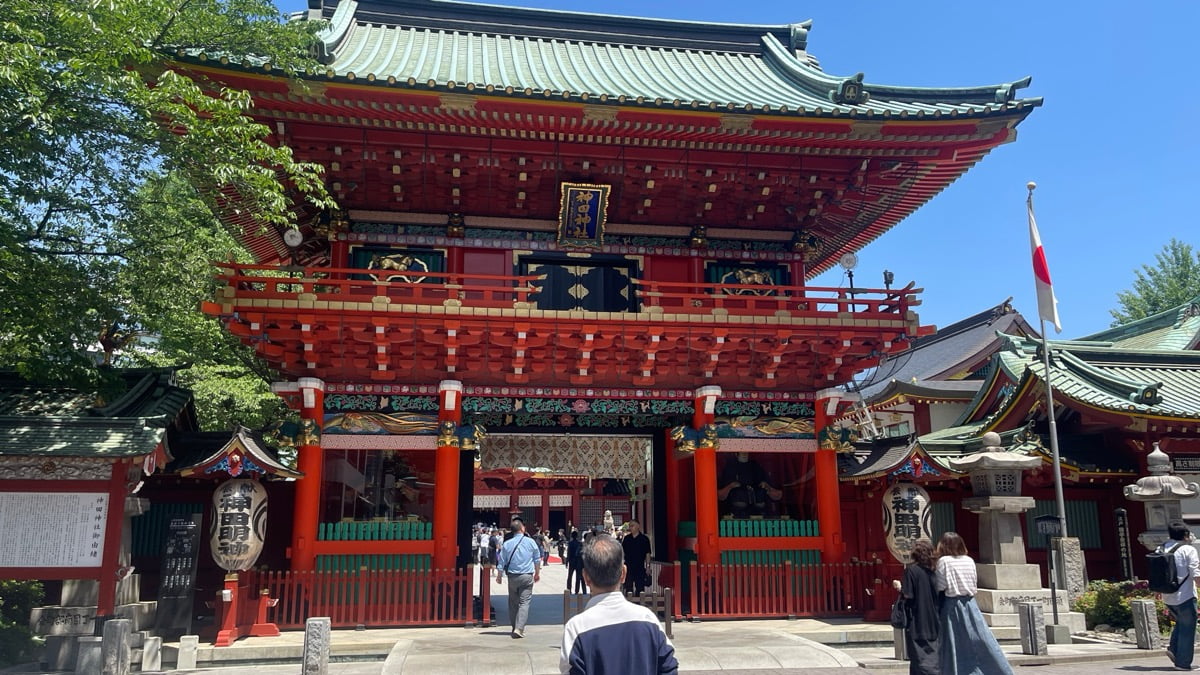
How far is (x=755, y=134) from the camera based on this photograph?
1407 cm

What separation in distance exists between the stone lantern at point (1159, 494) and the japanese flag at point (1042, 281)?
3066mm

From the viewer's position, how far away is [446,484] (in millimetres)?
14289

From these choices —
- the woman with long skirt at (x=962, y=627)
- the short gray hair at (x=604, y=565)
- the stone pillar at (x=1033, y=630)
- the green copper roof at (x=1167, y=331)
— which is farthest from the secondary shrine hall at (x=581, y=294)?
the green copper roof at (x=1167, y=331)

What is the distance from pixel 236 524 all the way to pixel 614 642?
10.1 meters

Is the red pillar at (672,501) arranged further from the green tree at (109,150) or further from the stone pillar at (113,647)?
the stone pillar at (113,647)

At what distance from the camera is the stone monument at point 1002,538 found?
1321 centimetres

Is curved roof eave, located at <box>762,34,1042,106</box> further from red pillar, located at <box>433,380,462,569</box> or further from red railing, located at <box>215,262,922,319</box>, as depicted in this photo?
red pillar, located at <box>433,380,462,569</box>

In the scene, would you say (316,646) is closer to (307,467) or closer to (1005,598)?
(307,467)

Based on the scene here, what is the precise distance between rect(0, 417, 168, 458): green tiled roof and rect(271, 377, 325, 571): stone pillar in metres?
2.75

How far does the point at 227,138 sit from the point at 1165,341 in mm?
24547

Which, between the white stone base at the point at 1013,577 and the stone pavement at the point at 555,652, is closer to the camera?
the stone pavement at the point at 555,652

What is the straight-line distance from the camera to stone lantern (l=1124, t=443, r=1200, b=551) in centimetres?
1334

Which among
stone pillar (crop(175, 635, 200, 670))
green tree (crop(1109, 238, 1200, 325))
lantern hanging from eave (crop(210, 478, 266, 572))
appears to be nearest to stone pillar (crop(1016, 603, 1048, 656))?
lantern hanging from eave (crop(210, 478, 266, 572))

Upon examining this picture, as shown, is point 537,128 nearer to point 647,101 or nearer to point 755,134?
point 647,101
